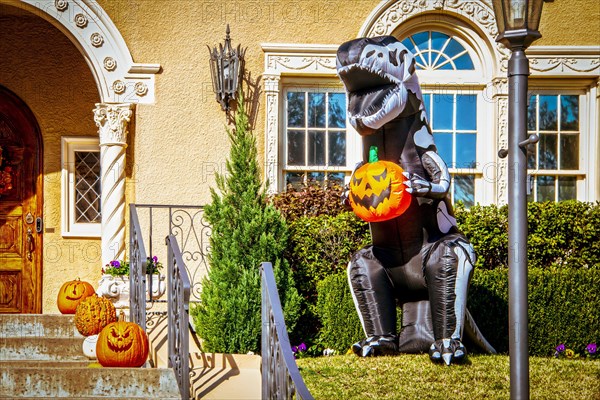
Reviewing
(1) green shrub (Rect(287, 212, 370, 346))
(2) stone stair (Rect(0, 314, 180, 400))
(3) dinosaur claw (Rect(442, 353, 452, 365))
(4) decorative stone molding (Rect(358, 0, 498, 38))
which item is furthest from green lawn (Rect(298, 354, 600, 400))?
(4) decorative stone molding (Rect(358, 0, 498, 38))

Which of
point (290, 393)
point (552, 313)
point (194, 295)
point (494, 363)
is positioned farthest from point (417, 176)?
point (194, 295)

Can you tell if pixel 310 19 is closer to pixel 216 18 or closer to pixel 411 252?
pixel 216 18

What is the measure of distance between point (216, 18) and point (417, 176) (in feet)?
15.0

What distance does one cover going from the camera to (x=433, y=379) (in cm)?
624

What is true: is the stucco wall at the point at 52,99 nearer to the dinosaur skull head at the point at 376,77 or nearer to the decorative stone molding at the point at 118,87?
the decorative stone molding at the point at 118,87

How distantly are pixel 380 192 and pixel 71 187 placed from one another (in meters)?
5.74

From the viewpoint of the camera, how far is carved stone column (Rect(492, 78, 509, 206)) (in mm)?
10172

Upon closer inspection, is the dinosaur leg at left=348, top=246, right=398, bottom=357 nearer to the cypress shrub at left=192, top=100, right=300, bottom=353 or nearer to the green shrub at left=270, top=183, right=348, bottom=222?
the cypress shrub at left=192, top=100, right=300, bottom=353

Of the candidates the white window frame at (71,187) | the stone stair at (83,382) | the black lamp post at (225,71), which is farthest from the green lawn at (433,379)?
the white window frame at (71,187)

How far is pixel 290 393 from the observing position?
15.1ft

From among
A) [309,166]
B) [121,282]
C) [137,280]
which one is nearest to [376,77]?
[137,280]

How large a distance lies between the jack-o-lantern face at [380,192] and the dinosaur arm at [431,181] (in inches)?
3.1

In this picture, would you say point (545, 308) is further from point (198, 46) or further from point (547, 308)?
point (198, 46)

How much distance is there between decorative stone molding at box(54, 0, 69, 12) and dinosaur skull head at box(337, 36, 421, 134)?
4575 millimetres
